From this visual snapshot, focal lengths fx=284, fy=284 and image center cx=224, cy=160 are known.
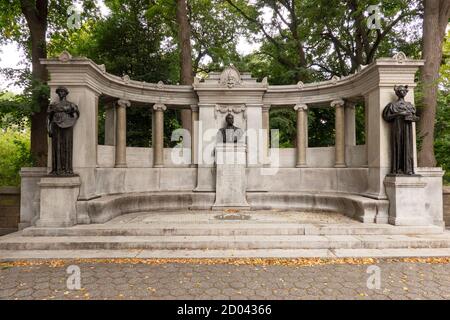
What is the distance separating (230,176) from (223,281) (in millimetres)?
6158

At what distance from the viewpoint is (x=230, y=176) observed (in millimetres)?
11164

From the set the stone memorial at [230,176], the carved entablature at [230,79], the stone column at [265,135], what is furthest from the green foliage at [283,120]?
the stone memorial at [230,176]

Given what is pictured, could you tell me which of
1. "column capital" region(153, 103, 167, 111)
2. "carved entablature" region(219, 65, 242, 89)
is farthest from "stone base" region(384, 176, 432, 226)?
"column capital" region(153, 103, 167, 111)

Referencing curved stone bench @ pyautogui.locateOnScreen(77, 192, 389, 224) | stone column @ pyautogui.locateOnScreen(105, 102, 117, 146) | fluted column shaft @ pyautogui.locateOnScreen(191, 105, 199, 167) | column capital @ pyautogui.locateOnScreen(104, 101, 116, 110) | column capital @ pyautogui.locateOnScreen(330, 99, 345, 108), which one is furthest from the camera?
fluted column shaft @ pyautogui.locateOnScreen(191, 105, 199, 167)

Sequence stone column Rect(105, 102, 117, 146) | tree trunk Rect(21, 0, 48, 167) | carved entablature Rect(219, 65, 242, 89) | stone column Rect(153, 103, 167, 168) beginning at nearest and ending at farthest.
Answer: stone column Rect(105, 102, 117, 146)
carved entablature Rect(219, 65, 242, 89)
stone column Rect(153, 103, 167, 168)
tree trunk Rect(21, 0, 48, 167)

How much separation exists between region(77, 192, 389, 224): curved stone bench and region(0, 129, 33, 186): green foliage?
6576 millimetres

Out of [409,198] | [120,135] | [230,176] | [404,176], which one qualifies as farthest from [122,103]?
[409,198]

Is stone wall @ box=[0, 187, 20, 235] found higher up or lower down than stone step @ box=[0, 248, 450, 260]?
higher up

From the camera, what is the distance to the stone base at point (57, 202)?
315 inches

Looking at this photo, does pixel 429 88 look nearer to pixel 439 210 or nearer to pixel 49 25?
pixel 439 210

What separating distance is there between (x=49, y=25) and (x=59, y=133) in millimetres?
14085

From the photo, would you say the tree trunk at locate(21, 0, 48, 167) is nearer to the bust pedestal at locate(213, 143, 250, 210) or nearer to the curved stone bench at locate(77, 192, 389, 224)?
the curved stone bench at locate(77, 192, 389, 224)

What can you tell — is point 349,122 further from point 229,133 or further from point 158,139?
point 158,139

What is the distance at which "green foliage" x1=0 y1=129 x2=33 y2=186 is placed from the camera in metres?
15.3
